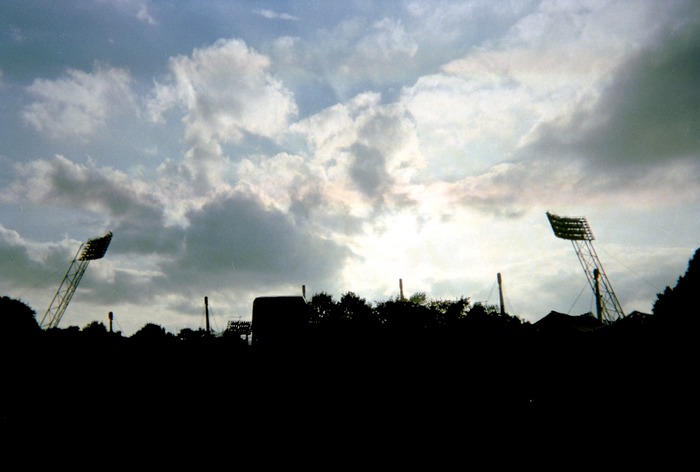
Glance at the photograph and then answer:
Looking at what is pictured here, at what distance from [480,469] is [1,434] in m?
13.4

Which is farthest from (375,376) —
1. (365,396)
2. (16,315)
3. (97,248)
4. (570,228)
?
(97,248)

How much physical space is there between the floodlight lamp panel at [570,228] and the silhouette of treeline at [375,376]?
3305 centimetres

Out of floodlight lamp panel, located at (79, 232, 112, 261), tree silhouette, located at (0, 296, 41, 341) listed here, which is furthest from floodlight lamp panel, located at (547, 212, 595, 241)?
floodlight lamp panel, located at (79, 232, 112, 261)

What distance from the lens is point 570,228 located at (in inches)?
1725

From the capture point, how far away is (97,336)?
44.9 ft

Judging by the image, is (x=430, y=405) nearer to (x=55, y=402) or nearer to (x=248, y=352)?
(x=248, y=352)

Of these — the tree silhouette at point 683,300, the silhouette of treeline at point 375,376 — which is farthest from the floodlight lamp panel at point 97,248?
the tree silhouette at point 683,300

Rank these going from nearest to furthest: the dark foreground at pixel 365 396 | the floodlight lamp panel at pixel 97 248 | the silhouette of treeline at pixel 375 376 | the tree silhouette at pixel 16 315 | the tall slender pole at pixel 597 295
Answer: the dark foreground at pixel 365 396 < the silhouette of treeline at pixel 375 376 < the tree silhouette at pixel 16 315 < the tall slender pole at pixel 597 295 < the floodlight lamp panel at pixel 97 248

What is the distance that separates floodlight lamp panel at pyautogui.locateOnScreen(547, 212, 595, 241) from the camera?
43.1 metres

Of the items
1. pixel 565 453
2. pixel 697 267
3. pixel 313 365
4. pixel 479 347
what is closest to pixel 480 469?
pixel 565 453

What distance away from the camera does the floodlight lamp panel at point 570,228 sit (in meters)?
43.1

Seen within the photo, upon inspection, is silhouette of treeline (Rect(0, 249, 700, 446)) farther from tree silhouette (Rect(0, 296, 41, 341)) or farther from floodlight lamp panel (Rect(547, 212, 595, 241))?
floodlight lamp panel (Rect(547, 212, 595, 241))

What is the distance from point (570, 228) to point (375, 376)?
39792 mm

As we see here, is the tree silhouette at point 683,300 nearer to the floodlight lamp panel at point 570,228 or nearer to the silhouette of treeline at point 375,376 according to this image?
the silhouette of treeline at point 375,376
